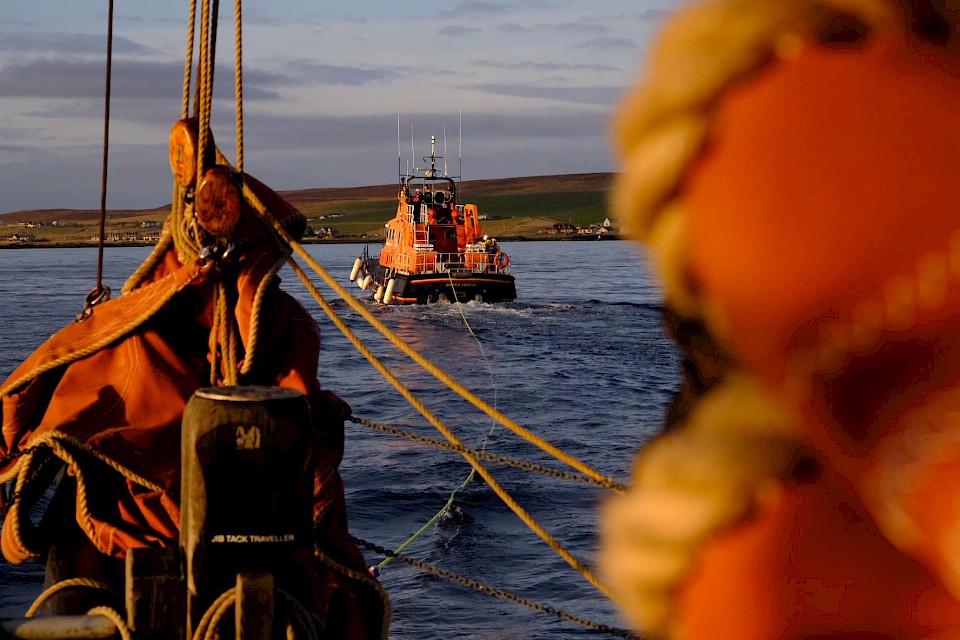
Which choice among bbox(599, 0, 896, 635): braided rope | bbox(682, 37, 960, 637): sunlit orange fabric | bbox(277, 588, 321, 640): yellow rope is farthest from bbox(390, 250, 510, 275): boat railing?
bbox(682, 37, 960, 637): sunlit orange fabric

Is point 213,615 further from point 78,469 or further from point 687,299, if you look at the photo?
point 687,299

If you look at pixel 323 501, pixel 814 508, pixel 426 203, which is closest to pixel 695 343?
pixel 814 508

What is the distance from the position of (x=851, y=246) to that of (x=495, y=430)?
→ 2438 cm

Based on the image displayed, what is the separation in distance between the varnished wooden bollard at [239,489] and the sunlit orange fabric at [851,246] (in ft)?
7.59

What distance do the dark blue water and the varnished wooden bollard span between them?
2.79 feet

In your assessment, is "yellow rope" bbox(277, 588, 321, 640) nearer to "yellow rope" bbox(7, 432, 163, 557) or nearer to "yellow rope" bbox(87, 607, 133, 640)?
"yellow rope" bbox(87, 607, 133, 640)

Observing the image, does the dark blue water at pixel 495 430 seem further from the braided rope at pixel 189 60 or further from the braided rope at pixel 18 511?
the braided rope at pixel 189 60

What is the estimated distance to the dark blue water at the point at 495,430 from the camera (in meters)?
14.5

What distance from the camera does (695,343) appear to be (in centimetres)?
75

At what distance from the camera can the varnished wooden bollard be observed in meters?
2.81

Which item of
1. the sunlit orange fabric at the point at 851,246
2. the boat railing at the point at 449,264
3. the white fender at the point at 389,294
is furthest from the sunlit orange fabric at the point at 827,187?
the white fender at the point at 389,294

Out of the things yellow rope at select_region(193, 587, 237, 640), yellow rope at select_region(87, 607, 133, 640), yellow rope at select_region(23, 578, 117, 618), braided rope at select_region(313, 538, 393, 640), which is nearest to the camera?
yellow rope at select_region(193, 587, 237, 640)

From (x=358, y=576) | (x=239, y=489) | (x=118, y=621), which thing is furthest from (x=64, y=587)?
(x=239, y=489)

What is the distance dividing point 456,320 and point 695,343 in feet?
141
